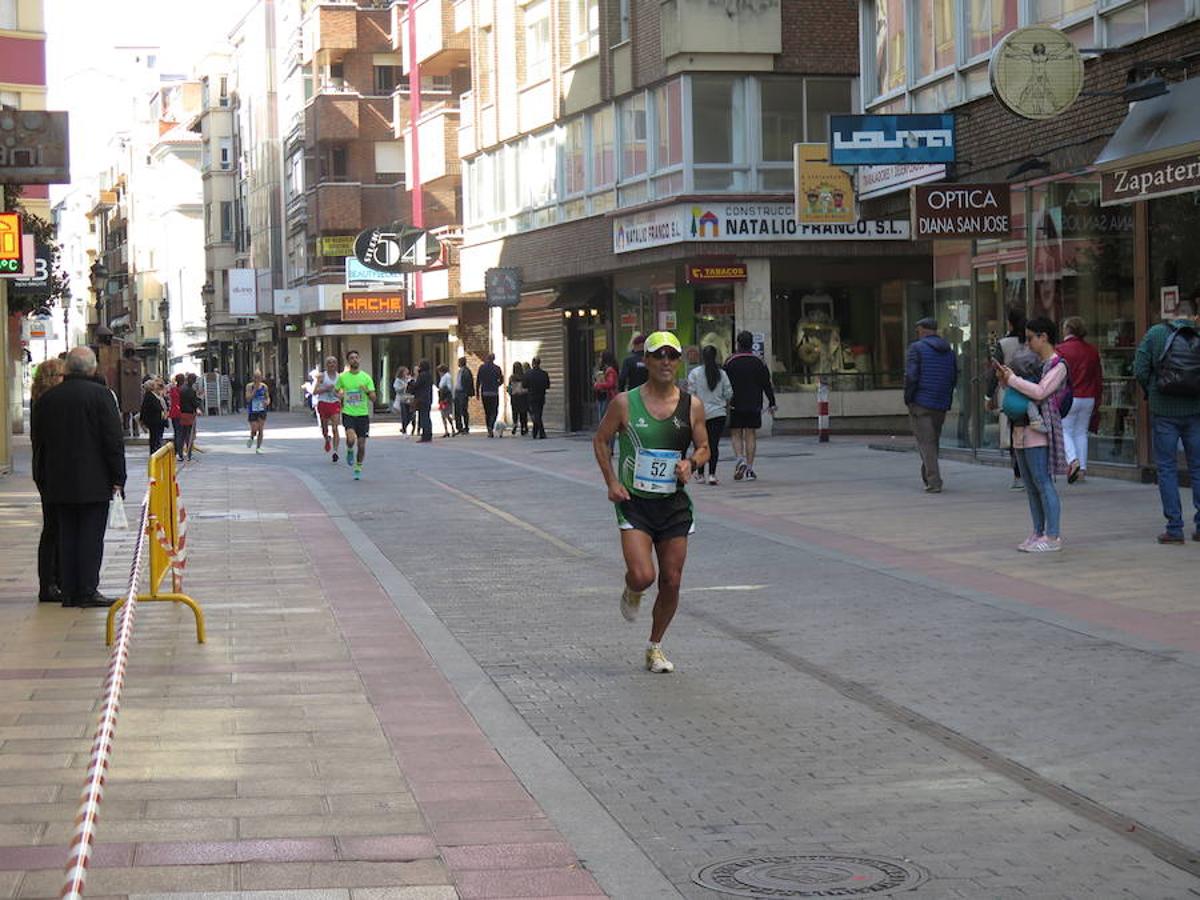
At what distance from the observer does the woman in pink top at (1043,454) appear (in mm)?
14617

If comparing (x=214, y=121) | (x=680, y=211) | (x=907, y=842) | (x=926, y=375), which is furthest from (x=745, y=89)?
(x=214, y=121)

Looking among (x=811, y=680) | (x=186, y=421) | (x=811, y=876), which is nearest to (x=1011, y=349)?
(x=811, y=680)

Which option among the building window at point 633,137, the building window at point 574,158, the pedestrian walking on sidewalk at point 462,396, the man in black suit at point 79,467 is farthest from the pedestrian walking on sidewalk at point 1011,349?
the pedestrian walking on sidewalk at point 462,396

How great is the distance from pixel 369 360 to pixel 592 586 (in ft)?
205

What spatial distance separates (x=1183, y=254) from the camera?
1980cm

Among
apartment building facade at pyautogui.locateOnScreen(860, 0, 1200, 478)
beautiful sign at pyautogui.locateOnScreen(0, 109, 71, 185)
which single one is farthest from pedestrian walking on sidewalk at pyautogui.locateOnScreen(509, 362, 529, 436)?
beautiful sign at pyautogui.locateOnScreen(0, 109, 71, 185)

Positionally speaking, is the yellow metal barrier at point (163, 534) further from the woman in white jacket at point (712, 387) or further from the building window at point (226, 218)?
the building window at point (226, 218)

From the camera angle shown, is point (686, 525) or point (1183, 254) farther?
point (1183, 254)

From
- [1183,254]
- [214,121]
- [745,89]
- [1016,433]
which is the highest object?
[214,121]

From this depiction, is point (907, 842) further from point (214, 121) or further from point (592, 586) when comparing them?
point (214, 121)

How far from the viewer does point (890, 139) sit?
80.6 feet

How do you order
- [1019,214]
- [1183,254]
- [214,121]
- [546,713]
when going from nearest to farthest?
[546,713] < [1183,254] < [1019,214] < [214,121]

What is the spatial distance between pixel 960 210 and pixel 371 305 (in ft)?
145

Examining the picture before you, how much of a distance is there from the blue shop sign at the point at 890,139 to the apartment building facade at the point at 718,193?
1281 cm
